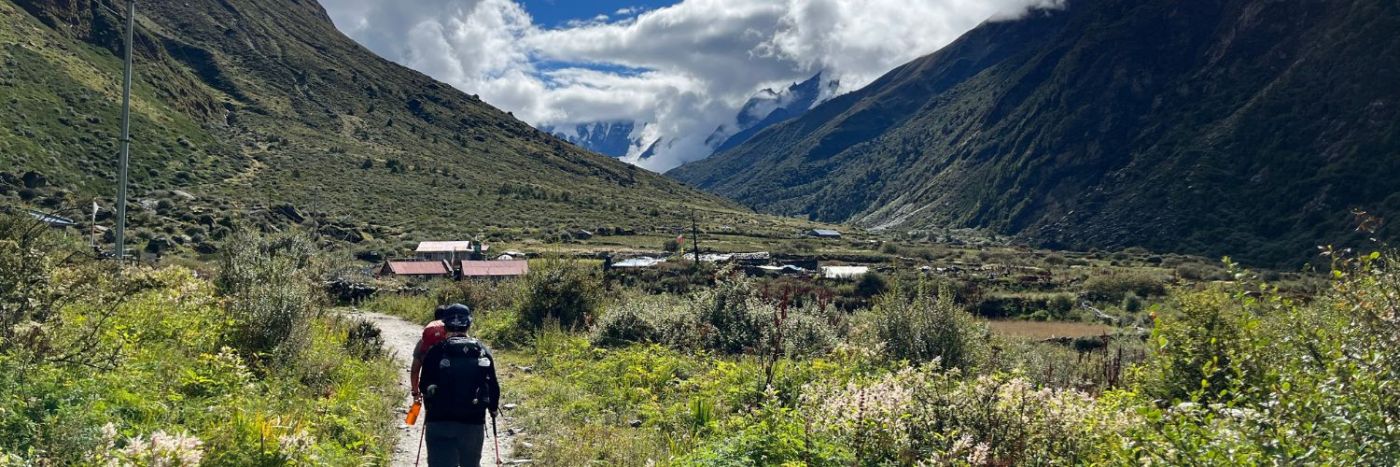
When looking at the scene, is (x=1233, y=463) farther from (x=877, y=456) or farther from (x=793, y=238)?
(x=793, y=238)

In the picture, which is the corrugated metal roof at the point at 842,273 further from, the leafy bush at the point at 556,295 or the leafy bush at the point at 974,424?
the leafy bush at the point at 974,424

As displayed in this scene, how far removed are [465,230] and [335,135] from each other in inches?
897

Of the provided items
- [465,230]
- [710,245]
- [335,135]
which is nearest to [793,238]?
[710,245]

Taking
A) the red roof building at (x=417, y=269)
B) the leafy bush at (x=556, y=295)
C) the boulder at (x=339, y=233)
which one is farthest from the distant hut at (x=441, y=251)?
the leafy bush at (x=556, y=295)

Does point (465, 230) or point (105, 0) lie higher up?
point (105, 0)

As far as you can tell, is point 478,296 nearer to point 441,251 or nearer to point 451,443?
point 451,443

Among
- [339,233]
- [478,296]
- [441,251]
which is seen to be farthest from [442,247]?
[478,296]

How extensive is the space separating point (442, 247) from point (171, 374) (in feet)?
145

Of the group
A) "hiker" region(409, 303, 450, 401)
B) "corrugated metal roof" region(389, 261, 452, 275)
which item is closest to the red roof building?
"corrugated metal roof" region(389, 261, 452, 275)

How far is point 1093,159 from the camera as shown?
115m

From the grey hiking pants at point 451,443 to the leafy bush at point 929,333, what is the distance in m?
6.01

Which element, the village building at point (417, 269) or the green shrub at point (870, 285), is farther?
the village building at point (417, 269)

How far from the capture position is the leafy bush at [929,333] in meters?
10.4

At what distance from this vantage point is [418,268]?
4156 cm
